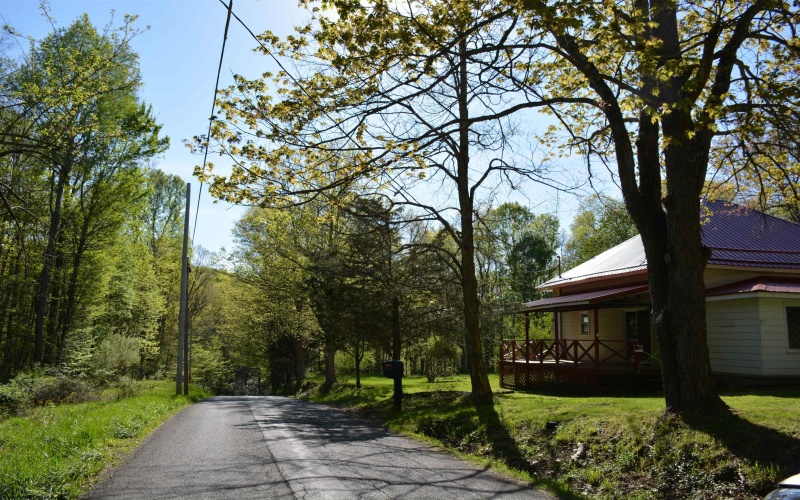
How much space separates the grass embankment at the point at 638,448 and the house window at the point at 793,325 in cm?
558

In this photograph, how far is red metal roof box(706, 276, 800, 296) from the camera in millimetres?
15688

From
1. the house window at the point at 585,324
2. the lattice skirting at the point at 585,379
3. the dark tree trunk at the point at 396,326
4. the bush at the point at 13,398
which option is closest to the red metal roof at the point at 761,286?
the lattice skirting at the point at 585,379

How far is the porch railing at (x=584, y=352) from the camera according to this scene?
18.9 m

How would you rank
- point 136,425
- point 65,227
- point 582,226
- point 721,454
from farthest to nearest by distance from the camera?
point 582,226, point 65,227, point 136,425, point 721,454

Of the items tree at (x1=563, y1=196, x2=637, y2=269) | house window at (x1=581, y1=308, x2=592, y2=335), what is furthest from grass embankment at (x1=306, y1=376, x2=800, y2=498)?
tree at (x1=563, y1=196, x2=637, y2=269)

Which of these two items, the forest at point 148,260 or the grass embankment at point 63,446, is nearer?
the grass embankment at point 63,446

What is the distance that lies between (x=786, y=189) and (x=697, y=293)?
4329 mm

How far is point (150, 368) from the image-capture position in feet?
144

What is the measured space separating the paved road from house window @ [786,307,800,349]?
40.1 ft

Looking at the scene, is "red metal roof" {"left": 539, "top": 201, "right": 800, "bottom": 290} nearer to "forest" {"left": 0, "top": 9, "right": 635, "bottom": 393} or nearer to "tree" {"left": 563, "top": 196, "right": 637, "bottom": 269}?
"forest" {"left": 0, "top": 9, "right": 635, "bottom": 393}

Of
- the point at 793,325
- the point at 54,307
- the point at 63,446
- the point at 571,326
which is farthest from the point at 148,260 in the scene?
the point at 793,325

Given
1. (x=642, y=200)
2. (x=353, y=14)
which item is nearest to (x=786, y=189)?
(x=642, y=200)

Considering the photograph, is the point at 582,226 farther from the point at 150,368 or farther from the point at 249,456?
the point at 249,456

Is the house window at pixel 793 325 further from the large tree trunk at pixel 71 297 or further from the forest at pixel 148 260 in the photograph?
the large tree trunk at pixel 71 297
